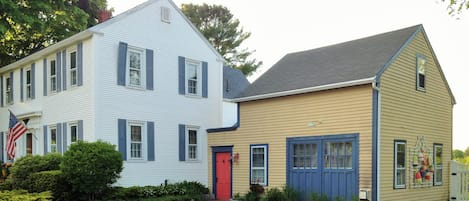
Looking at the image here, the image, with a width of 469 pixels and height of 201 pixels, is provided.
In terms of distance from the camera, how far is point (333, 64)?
15.9m

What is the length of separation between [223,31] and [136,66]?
81.9 ft

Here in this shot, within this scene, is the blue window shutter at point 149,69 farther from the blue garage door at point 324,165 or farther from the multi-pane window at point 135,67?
the blue garage door at point 324,165

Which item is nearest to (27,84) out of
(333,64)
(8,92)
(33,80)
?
(33,80)

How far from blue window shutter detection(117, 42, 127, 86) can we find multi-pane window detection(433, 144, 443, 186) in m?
11.6

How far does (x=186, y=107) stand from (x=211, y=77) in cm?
206

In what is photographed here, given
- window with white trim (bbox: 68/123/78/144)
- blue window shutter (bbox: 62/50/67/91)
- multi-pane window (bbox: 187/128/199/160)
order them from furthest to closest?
multi-pane window (bbox: 187/128/199/160), blue window shutter (bbox: 62/50/67/91), window with white trim (bbox: 68/123/78/144)

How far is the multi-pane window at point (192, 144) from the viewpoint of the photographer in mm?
19391

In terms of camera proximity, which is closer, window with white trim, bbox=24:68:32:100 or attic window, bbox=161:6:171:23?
attic window, bbox=161:6:171:23

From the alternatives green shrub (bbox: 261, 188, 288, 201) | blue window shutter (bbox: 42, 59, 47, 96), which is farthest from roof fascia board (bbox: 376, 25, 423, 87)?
blue window shutter (bbox: 42, 59, 47, 96)

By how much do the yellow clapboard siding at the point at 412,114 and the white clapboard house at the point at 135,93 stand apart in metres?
8.38

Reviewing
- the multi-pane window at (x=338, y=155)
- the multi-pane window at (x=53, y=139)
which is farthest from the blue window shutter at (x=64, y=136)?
the multi-pane window at (x=338, y=155)

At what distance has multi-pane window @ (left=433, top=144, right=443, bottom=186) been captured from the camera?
1598 centimetres

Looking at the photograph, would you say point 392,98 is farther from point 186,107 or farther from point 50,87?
point 50,87

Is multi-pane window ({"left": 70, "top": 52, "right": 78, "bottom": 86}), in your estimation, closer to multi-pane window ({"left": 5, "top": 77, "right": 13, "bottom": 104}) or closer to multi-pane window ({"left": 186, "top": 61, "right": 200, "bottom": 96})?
multi-pane window ({"left": 186, "top": 61, "right": 200, "bottom": 96})
